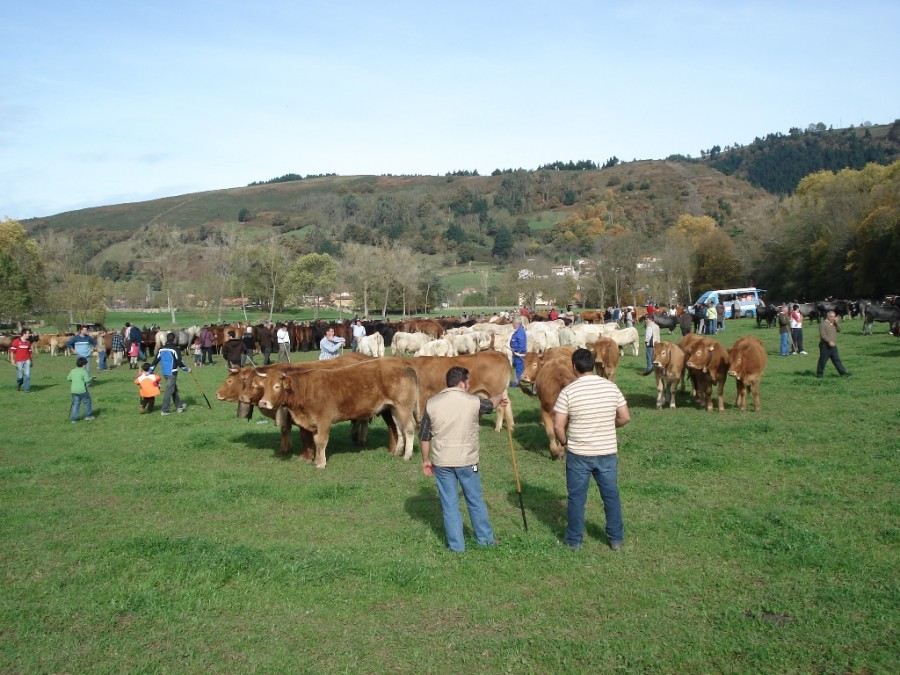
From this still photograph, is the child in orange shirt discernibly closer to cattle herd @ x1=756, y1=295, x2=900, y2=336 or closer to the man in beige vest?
the man in beige vest

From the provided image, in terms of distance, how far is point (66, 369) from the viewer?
101ft

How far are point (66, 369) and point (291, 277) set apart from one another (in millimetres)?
50181

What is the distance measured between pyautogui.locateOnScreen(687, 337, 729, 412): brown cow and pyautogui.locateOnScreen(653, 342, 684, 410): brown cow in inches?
11.1

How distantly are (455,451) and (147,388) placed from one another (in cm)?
1223

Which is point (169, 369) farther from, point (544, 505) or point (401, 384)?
point (544, 505)

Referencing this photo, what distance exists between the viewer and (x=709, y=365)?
14523mm

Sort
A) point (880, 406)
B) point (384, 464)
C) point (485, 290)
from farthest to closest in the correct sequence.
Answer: point (485, 290) < point (880, 406) < point (384, 464)

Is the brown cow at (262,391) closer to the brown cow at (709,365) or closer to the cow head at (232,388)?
the cow head at (232,388)

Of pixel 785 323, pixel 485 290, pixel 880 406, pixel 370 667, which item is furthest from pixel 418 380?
pixel 485 290

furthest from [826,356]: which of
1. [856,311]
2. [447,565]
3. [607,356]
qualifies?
[856,311]

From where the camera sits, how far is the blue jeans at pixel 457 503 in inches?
268

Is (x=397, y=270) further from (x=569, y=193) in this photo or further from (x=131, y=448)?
(x=569, y=193)

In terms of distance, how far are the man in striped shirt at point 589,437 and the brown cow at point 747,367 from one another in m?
8.30

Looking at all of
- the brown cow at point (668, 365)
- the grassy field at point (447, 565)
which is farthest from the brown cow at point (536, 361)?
the brown cow at point (668, 365)
